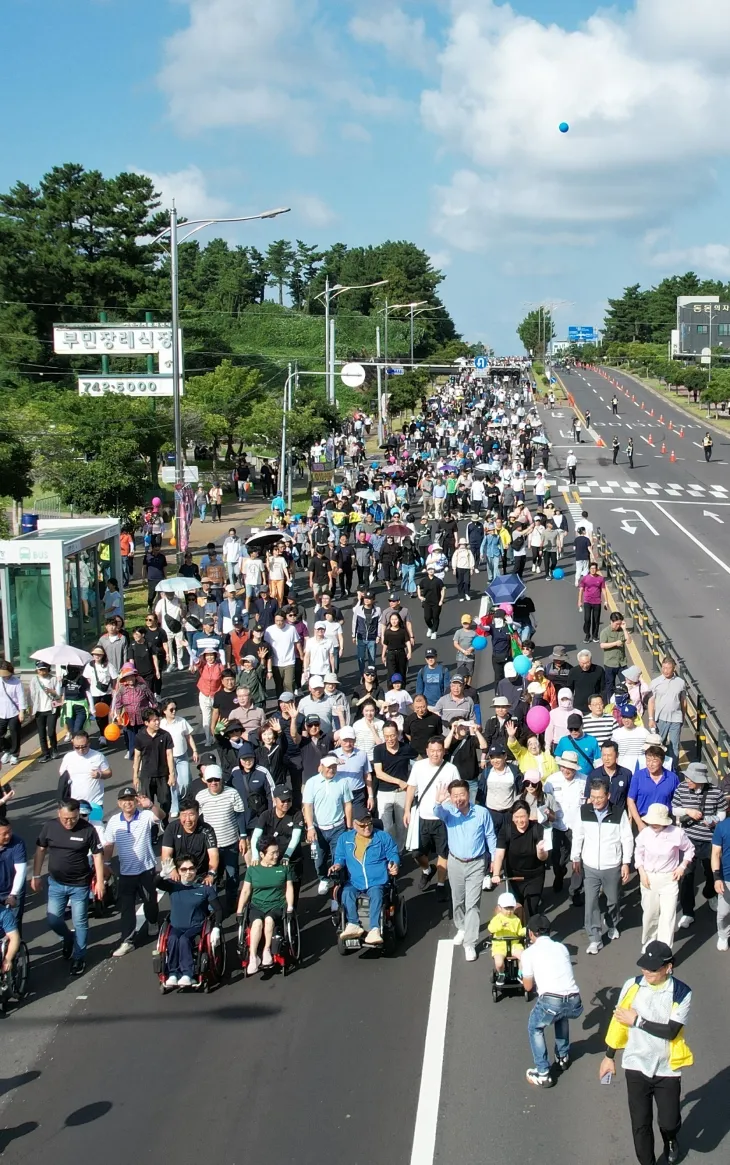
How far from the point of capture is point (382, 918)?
9.77 m

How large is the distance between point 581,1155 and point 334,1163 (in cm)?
141

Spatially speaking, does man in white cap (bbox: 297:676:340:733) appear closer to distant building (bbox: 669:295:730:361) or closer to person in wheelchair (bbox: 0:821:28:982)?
person in wheelchair (bbox: 0:821:28:982)

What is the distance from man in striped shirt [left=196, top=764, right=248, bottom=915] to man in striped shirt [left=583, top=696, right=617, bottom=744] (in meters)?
3.68

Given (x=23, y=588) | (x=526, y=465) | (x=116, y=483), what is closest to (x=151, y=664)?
(x=23, y=588)

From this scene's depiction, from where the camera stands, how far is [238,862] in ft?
36.4

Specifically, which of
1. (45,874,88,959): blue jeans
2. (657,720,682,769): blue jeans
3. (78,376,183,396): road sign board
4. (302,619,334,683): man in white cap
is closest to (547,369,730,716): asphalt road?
(657,720,682,769): blue jeans

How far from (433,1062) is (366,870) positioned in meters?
1.84

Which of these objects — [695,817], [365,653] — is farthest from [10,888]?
[365,653]

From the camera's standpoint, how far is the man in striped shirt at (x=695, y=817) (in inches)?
398

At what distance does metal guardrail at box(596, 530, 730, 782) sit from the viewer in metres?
13.4

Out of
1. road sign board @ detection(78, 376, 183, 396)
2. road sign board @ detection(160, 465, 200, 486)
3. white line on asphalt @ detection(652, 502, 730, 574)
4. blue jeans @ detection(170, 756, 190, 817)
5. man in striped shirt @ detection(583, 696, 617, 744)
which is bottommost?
white line on asphalt @ detection(652, 502, 730, 574)

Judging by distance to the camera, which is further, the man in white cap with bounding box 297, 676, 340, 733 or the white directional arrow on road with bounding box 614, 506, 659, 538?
the white directional arrow on road with bounding box 614, 506, 659, 538

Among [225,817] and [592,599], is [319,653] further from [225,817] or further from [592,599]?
[592,599]

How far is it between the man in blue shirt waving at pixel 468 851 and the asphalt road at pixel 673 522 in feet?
27.2
